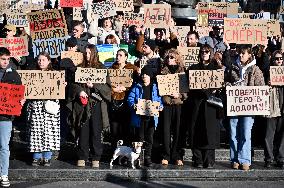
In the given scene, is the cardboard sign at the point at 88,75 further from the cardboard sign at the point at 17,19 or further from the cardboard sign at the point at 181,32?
the cardboard sign at the point at 17,19

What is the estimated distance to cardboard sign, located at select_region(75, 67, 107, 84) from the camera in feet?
33.2

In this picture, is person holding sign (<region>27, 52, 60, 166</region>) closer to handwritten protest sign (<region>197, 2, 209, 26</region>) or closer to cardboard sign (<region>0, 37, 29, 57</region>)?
cardboard sign (<region>0, 37, 29, 57</region>)

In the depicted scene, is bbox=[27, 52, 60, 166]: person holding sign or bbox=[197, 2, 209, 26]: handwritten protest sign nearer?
bbox=[27, 52, 60, 166]: person holding sign

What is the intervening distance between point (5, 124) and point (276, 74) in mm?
4485

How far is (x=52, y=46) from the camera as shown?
1138 centimetres

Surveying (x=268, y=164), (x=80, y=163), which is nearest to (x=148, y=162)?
(x=80, y=163)

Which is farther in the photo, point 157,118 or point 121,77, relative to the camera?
point 121,77

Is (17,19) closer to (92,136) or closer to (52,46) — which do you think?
(52,46)

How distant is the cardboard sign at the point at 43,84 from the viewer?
1005 cm

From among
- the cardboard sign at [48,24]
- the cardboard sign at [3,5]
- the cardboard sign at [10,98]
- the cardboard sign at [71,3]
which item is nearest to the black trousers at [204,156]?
the cardboard sign at [10,98]

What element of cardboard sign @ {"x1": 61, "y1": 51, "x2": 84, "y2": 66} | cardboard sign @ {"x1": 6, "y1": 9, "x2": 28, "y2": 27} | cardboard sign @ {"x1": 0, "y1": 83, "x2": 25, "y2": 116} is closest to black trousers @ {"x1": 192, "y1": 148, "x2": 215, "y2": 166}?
cardboard sign @ {"x1": 61, "y1": 51, "x2": 84, "y2": 66}

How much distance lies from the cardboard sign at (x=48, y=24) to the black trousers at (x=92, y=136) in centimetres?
194

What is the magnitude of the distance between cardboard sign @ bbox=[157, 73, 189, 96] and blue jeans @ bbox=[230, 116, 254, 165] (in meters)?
0.97

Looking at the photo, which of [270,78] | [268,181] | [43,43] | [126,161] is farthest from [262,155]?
[43,43]
